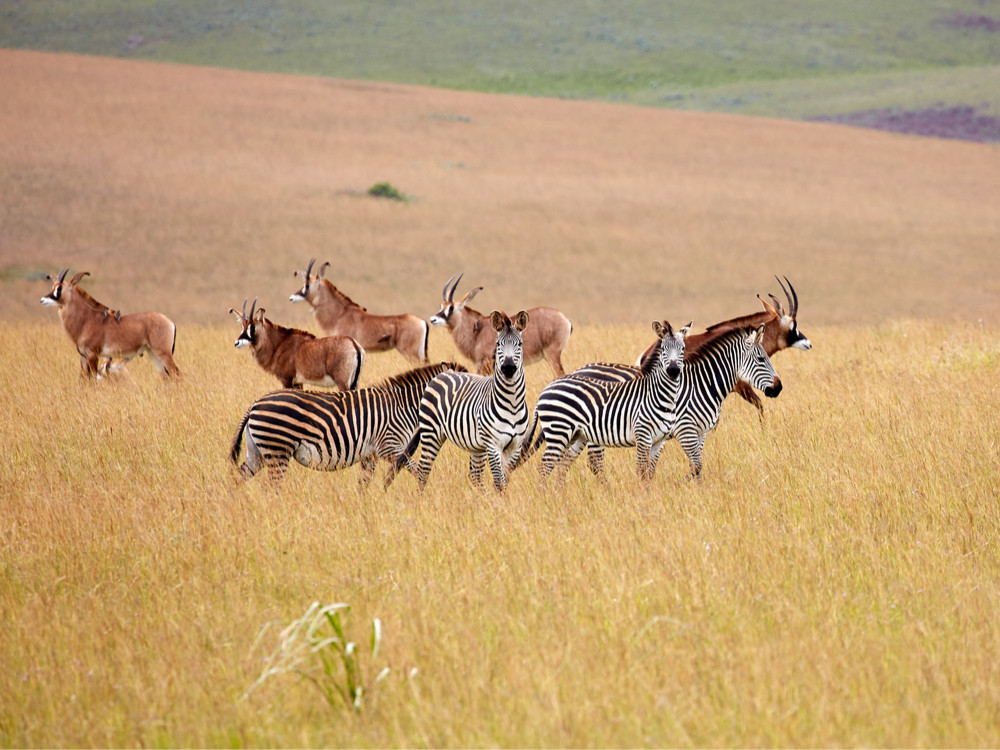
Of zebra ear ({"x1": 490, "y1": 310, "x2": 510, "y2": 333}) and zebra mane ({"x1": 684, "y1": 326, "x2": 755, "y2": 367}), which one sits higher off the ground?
zebra ear ({"x1": 490, "y1": 310, "x2": 510, "y2": 333})

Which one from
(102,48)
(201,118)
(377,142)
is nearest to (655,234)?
(377,142)

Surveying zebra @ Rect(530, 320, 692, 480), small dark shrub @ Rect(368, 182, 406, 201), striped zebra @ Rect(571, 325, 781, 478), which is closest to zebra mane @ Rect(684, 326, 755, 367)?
striped zebra @ Rect(571, 325, 781, 478)

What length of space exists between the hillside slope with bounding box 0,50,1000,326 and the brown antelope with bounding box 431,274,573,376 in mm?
14545

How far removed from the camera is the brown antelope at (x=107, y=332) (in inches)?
597

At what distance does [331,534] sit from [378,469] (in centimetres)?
236

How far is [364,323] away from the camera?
16.5 meters

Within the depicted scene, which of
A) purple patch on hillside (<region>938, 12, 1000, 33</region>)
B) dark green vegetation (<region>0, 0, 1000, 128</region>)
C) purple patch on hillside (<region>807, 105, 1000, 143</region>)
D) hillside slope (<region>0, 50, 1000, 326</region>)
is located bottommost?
hillside slope (<region>0, 50, 1000, 326</region>)

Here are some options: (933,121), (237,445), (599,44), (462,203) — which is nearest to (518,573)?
(237,445)

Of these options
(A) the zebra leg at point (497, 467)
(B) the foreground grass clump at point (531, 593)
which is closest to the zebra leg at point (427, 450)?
(B) the foreground grass clump at point (531, 593)

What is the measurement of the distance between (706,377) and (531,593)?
3.77 metres

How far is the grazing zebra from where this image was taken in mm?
8336

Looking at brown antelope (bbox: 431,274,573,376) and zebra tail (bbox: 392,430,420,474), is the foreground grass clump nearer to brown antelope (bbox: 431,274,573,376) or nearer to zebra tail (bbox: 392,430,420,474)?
zebra tail (bbox: 392,430,420,474)

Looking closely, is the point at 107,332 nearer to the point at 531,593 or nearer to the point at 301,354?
the point at 301,354

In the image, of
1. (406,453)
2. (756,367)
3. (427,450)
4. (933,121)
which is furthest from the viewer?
(933,121)
